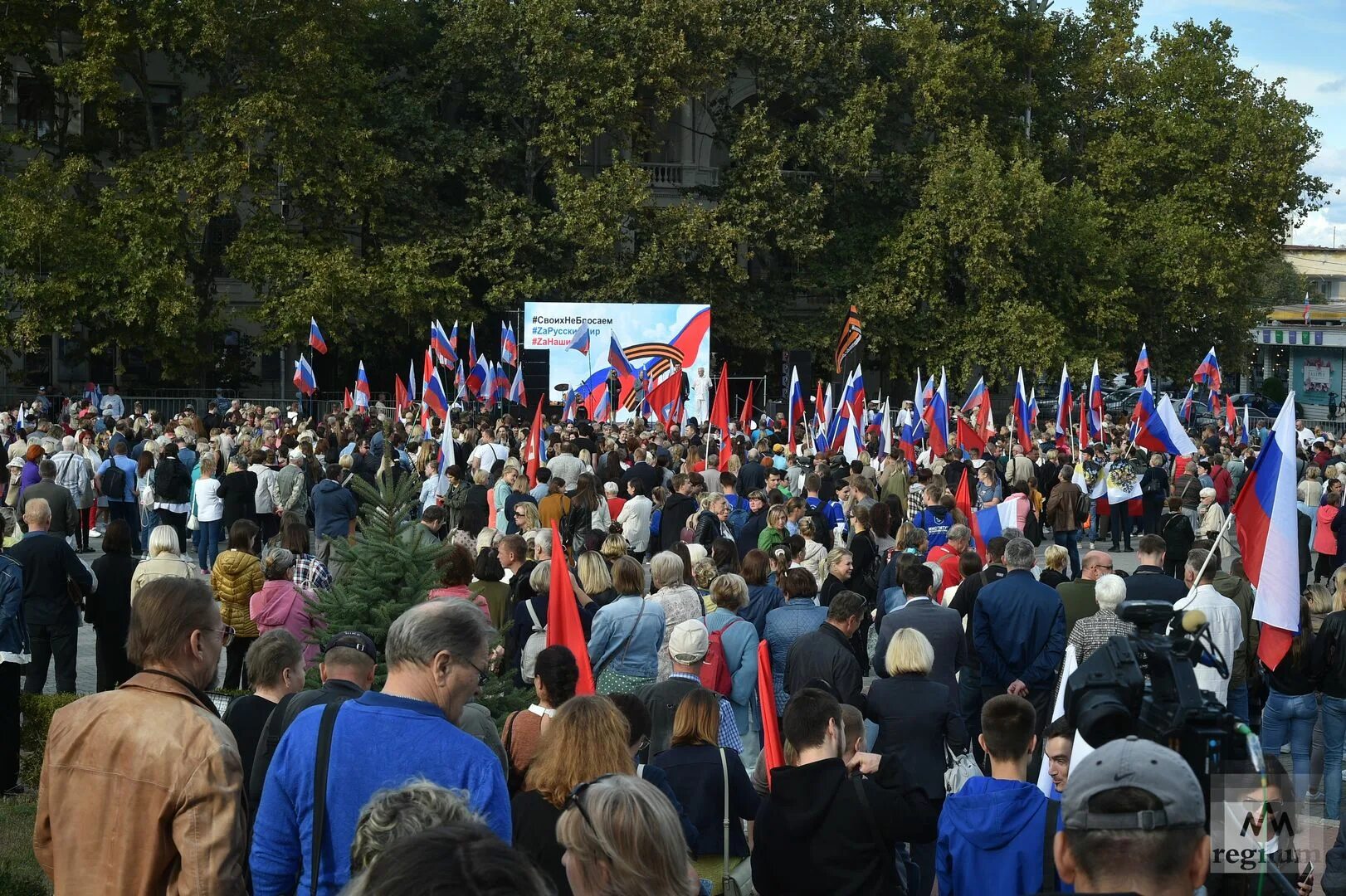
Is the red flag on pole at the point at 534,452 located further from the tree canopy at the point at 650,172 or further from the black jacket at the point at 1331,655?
the tree canopy at the point at 650,172

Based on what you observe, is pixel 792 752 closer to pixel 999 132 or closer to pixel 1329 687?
pixel 1329 687

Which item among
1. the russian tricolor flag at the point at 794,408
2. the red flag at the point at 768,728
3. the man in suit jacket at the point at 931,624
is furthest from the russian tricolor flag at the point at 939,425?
the red flag at the point at 768,728

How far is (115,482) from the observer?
18.2m

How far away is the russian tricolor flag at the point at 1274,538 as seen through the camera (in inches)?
279

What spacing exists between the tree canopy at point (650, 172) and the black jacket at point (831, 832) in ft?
99.1

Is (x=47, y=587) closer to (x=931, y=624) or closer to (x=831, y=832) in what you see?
(x=931, y=624)

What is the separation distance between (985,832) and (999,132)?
39725mm

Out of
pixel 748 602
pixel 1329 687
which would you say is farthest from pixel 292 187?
pixel 1329 687

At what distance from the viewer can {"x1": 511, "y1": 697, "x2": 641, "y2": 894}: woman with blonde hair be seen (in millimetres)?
4715

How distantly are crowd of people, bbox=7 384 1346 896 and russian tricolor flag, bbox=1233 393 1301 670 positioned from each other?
58 cm

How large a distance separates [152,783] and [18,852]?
4592 mm

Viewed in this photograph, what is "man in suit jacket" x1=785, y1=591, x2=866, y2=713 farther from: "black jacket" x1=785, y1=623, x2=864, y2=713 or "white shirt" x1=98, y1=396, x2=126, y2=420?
"white shirt" x1=98, y1=396, x2=126, y2=420

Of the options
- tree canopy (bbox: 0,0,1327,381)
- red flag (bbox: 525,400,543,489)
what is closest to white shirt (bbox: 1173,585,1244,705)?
red flag (bbox: 525,400,543,489)
